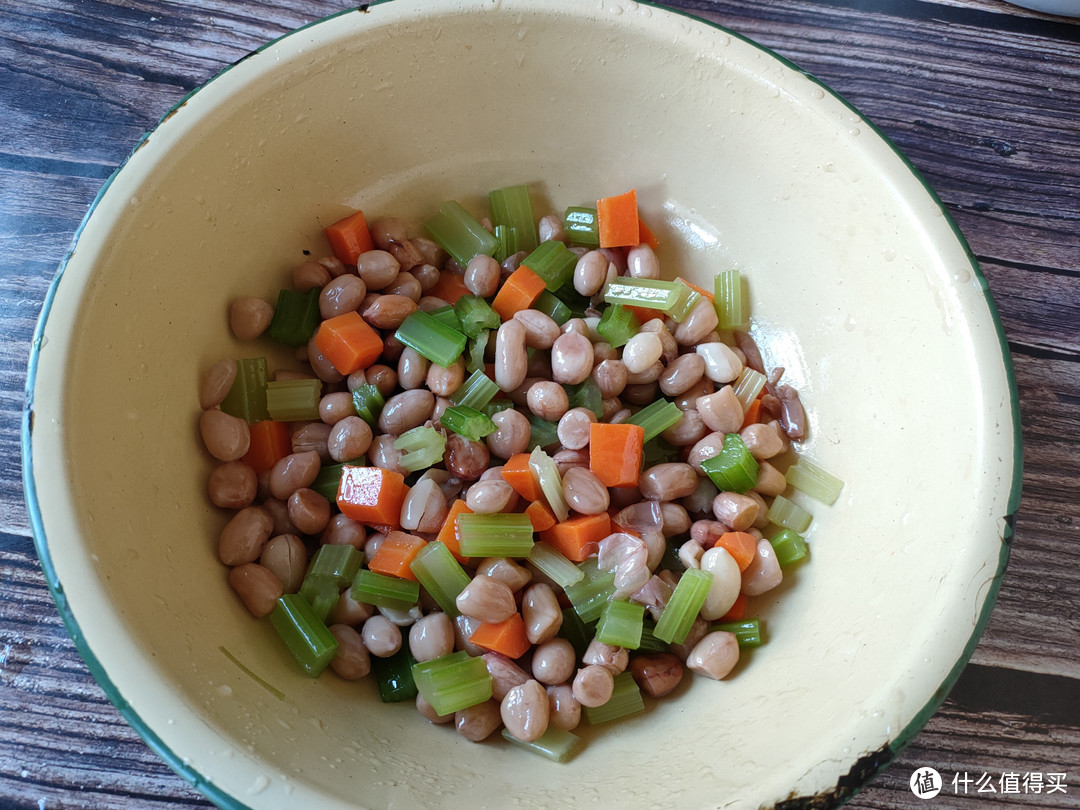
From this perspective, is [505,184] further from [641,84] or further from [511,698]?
[511,698]

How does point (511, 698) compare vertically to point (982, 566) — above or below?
below

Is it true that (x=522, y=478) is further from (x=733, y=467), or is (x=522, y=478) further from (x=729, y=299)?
(x=729, y=299)

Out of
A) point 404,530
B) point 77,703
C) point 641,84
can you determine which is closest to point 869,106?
point 641,84

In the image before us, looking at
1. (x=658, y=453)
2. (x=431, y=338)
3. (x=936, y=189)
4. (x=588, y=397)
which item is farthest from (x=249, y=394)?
(x=936, y=189)

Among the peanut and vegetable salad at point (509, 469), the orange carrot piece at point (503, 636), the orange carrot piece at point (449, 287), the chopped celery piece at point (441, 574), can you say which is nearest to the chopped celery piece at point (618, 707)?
the peanut and vegetable salad at point (509, 469)

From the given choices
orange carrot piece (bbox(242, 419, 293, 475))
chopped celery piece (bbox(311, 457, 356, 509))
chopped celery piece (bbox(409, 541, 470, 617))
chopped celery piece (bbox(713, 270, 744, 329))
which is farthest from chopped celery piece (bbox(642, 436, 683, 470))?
orange carrot piece (bbox(242, 419, 293, 475))

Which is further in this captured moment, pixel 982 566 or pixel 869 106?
pixel 869 106

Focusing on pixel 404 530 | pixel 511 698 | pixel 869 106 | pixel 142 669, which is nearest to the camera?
pixel 142 669

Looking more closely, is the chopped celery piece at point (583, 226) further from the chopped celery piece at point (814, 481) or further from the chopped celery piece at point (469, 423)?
the chopped celery piece at point (814, 481)
